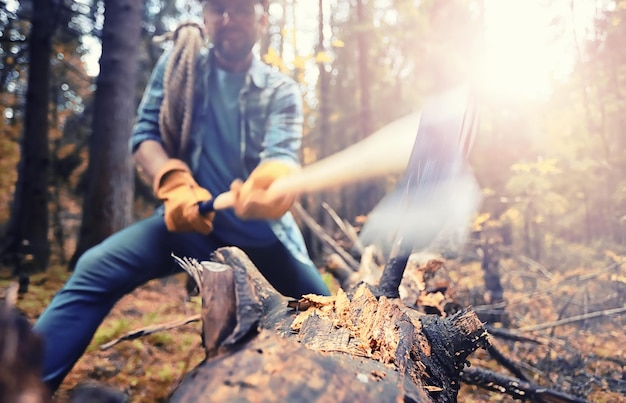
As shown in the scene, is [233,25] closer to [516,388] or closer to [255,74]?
[255,74]

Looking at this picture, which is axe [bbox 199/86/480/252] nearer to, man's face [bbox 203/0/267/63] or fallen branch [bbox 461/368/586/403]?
fallen branch [bbox 461/368/586/403]

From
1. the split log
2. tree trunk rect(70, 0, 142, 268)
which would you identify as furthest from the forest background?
the split log

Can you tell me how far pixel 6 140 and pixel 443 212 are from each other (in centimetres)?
1002

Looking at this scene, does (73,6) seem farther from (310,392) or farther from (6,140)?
(310,392)

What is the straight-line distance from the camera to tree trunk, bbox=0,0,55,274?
6625 mm

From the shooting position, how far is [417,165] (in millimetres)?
1485

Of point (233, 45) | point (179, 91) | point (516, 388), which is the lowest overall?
point (516, 388)

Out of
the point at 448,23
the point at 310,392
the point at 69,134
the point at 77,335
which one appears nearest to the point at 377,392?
the point at 310,392

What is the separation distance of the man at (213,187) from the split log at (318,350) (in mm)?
901

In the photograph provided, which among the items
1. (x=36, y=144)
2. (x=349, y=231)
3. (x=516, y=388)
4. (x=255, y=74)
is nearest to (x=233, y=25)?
(x=255, y=74)

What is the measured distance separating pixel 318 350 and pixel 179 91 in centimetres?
213

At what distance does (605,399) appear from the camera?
82.0 inches

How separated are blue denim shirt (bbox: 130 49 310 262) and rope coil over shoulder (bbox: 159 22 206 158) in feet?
0.29

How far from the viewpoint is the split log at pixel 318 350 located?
0.72 m
